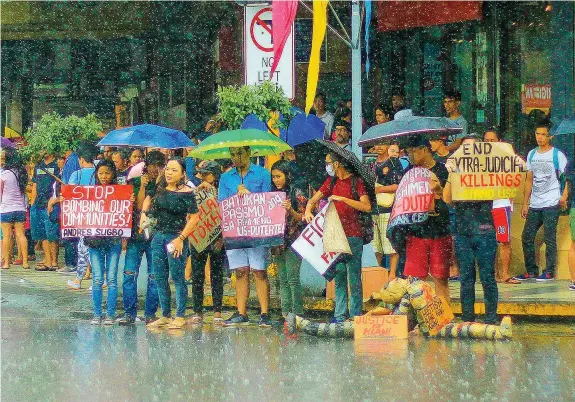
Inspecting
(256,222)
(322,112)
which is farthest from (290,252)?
(322,112)

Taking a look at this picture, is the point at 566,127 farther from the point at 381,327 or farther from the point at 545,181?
the point at 381,327

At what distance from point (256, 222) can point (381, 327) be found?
2.00 metres

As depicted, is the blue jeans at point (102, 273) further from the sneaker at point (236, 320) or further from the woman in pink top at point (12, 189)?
the woman in pink top at point (12, 189)

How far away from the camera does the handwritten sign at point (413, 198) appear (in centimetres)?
1186

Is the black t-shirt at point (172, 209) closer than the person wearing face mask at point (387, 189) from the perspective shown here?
Yes

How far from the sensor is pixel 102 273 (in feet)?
43.2

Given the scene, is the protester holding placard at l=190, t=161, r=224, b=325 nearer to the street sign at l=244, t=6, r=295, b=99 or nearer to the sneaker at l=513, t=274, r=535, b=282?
the street sign at l=244, t=6, r=295, b=99

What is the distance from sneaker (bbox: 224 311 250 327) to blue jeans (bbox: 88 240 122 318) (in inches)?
50.4

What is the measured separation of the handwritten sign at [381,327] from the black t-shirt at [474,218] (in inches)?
43.8

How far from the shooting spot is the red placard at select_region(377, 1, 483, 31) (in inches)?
728

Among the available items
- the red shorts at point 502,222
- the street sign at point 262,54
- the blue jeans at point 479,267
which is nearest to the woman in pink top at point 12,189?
the street sign at point 262,54

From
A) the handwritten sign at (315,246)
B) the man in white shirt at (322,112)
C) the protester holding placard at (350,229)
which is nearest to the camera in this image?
the protester holding placard at (350,229)

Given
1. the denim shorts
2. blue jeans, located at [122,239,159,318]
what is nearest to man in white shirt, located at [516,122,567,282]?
blue jeans, located at [122,239,159,318]

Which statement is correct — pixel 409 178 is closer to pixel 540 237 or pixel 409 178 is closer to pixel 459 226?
pixel 459 226
